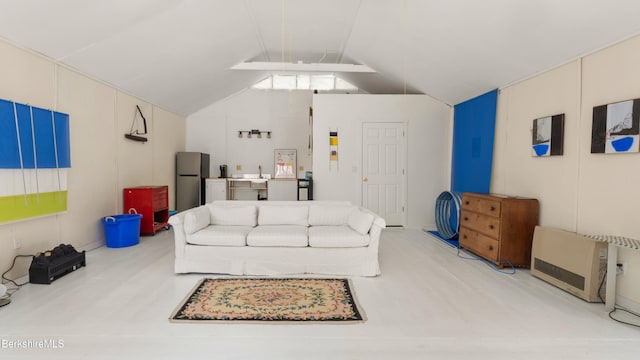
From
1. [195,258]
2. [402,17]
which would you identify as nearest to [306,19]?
[402,17]

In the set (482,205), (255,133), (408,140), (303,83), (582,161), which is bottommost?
(482,205)

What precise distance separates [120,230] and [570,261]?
18.6ft

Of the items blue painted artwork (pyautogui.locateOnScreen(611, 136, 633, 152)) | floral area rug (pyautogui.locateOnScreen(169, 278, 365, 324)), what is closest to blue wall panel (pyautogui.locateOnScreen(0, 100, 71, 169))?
floral area rug (pyautogui.locateOnScreen(169, 278, 365, 324))

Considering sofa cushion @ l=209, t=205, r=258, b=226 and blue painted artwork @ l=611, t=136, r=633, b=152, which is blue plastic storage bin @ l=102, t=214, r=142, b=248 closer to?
sofa cushion @ l=209, t=205, r=258, b=226

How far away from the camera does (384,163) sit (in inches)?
271

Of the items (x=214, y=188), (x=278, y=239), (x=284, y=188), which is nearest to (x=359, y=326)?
(x=278, y=239)

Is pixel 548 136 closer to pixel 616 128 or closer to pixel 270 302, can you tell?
pixel 616 128

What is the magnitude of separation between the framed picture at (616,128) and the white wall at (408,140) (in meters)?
3.49

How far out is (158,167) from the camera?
6.83 metres

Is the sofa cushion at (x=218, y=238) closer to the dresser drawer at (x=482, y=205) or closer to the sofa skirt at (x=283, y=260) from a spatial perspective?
the sofa skirt at (x=283, y=260)

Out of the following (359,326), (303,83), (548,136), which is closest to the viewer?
(359,326)

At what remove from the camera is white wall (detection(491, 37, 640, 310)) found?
303 cm

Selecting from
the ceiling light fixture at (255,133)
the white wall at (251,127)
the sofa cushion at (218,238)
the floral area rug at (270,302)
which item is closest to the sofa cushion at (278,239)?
the sofa cushion at (218,238)

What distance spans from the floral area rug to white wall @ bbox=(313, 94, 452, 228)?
345cm
